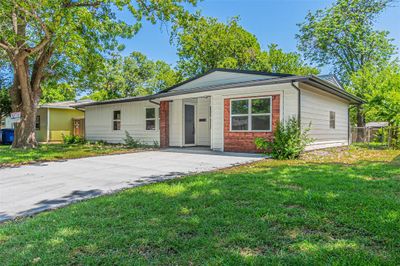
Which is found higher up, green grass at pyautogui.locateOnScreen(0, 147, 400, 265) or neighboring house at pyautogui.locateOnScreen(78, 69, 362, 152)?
neighboring house at pyautogui.locateOnScreen(78, 69, 362, 152)

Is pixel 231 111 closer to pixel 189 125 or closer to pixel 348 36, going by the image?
pixel 189 125

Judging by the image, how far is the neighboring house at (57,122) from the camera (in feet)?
68.6

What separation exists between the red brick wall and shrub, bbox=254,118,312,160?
710 mm

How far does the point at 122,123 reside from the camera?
1619 cm

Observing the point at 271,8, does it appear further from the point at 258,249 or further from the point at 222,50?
the point at 258,249

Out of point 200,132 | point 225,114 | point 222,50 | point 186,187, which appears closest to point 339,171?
point 186,187

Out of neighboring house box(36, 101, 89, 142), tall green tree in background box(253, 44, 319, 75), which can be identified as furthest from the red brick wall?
tall green tree in background box(253, 44, 319, 75)

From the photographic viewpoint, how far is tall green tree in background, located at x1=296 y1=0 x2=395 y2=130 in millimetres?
25297

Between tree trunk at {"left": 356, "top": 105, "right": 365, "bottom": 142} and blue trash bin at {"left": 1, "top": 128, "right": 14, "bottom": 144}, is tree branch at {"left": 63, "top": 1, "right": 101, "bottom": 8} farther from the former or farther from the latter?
→ tree trunk at {"left": 356, "top": 105, "right": 365, "bottom": 142}

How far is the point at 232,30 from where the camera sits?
28.4 metres

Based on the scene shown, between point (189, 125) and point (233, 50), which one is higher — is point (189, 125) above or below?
below

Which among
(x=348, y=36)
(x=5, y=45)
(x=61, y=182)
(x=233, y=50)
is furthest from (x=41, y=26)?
(x=348, y=36)

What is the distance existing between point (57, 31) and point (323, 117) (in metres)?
10.8

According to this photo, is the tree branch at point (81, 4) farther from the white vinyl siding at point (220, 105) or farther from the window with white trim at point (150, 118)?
the window with white trim at point (150, 118)
